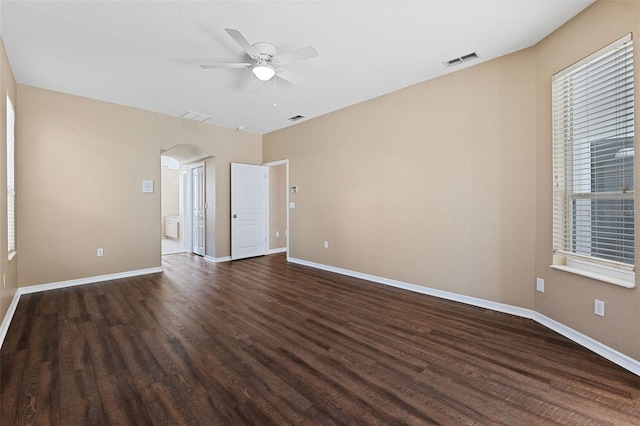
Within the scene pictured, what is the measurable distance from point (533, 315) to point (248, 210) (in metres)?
5.29

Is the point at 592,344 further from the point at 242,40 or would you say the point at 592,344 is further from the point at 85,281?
the point at 85,281

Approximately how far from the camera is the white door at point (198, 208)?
6621 millimetres

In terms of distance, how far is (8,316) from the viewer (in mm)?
2971

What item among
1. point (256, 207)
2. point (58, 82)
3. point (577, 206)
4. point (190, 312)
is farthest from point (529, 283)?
point (58, 82)

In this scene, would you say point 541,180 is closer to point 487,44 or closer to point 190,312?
point 487,44

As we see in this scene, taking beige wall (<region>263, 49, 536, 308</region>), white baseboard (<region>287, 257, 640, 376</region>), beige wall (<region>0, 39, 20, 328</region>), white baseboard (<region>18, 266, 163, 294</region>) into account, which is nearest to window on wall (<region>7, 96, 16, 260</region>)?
beige wall (<region>0, 39, 20, 328</region>)

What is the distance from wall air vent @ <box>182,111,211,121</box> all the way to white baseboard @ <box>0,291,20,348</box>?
354 centimetres

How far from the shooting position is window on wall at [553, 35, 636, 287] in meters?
2.23

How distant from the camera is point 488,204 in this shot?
3303mm

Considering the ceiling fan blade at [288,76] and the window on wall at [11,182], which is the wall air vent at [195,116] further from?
the ceiling fan blade at [288,76]

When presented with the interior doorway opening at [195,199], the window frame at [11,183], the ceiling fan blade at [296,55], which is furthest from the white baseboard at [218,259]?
the ceiling fan blade at [296,55]

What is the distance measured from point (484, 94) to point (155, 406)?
4168 millimetres

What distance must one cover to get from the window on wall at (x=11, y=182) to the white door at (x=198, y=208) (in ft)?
10.3

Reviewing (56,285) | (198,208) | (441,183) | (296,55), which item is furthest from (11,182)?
(441,183)
